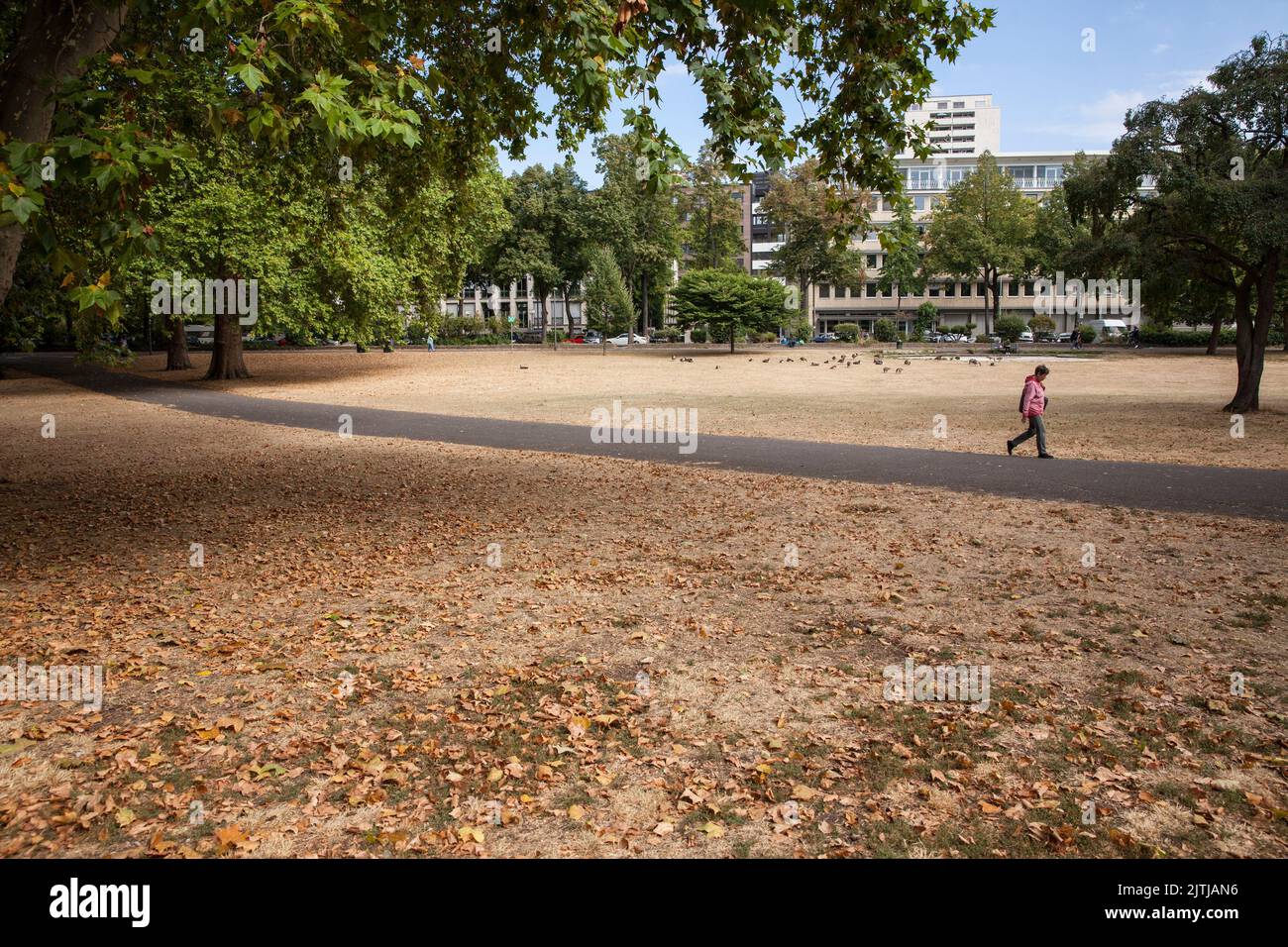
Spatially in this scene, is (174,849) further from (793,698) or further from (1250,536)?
(1250,536)

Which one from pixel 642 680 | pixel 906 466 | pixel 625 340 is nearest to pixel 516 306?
pixel 625 340

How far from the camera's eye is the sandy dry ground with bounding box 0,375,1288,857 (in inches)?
170

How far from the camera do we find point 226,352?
1534 inches

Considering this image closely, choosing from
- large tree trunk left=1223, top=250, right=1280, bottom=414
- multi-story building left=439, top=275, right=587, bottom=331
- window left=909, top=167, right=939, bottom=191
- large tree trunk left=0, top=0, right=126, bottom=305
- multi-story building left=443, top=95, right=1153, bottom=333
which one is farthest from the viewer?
window left=909, top=167, right=939, bottom=191

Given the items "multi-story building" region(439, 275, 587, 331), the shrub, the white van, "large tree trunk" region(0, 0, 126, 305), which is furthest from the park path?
"multi-story building" region(439, 275, 587, 331)

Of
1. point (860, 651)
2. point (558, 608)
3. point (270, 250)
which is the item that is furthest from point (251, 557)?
point (270, 250)

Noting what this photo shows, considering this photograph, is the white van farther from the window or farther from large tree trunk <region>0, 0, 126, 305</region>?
large tree trunk <region>0, 0, 126, 305</region>

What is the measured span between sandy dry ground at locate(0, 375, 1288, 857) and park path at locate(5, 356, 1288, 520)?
1338 mm

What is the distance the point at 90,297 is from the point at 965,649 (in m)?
6.46

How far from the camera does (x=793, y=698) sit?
578 cm

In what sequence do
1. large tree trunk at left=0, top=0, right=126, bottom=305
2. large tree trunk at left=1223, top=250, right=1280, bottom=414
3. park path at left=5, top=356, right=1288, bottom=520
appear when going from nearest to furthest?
large tree trunk at left=0, top=0, right=126, bottom=305, park path at left=5, top=356, right=1288, bottom=520, large tree trunk at left=1223, top=250, right=1280, bottom=414

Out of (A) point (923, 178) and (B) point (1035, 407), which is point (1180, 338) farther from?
(B) point (1035, 407)

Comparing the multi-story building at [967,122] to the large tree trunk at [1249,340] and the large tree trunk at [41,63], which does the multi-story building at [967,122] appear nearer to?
the large tree trunk at [1249,340]

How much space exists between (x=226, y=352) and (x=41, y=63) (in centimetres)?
3454
